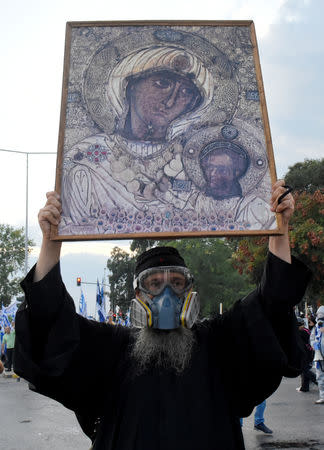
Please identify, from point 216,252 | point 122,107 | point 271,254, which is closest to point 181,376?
point 271,254

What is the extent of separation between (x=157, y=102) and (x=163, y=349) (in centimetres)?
135

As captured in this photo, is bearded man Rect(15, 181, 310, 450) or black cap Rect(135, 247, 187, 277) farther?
black cap Rect(135, 247, 187, 277)

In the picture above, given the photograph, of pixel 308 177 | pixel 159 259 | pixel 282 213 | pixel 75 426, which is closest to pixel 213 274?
Answer: pixel 308 177

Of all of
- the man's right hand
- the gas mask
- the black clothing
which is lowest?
the black clothing

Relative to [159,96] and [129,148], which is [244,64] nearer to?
[159,96]

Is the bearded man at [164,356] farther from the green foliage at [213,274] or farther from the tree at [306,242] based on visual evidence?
the green foliage at [213,274]

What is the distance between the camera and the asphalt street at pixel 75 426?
799cm

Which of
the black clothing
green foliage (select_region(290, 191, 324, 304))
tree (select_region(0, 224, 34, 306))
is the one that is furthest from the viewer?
Result: tree (select_region(0, 224, 34, 306))

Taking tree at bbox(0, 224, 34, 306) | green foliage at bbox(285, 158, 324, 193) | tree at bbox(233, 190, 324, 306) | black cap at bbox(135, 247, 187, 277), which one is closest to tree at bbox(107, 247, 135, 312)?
tree at bbox(0, 224, 34, 306)

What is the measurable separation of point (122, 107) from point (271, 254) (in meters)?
1.14

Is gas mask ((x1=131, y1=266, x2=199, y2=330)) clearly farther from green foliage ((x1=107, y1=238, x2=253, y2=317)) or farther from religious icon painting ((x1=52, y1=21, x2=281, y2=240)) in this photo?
green foliage ((x1=107, y1=238, x2=253, y2=317))

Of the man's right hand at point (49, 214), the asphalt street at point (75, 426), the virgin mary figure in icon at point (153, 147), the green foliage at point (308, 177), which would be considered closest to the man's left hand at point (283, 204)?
the virgin mary figure in icon at point (153, 147)

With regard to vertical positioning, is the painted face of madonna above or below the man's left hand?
above

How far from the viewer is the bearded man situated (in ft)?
9.05
